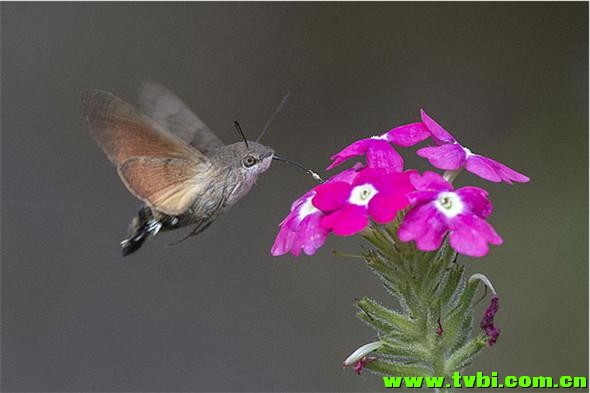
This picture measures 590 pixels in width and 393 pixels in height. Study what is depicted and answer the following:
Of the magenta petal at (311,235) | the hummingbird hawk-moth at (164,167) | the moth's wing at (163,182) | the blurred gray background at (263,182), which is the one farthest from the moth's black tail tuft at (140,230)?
the blurred gray background at (263,182)

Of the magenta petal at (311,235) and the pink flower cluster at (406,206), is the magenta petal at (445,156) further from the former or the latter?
the magenta petal at (311,235)

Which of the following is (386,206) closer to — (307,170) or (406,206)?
(406,206)

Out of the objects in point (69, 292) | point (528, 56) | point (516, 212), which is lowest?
point (69, 292)

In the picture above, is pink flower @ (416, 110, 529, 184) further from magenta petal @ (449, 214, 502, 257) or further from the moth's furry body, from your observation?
the moth's furry body

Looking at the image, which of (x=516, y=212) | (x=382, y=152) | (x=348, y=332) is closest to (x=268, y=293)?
(x=348, y=332)

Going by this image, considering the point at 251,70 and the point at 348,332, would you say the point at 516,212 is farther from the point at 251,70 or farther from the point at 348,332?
the point at 251,70

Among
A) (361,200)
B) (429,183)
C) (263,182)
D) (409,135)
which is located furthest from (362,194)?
(263,182)
